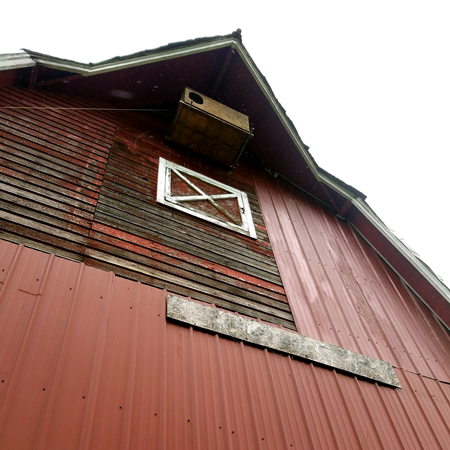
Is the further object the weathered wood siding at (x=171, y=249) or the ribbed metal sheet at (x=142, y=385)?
the weathered wood siding at (x=171, y=249)

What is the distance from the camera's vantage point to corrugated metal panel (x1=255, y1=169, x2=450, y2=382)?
4.64 meters

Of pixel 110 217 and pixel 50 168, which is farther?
pixel 50 168

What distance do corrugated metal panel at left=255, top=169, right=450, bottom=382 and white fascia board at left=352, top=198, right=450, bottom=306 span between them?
416 millimetres

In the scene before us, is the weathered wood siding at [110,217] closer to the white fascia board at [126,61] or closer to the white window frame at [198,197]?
the white window frame at [198,197]

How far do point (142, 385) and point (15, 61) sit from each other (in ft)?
15.9

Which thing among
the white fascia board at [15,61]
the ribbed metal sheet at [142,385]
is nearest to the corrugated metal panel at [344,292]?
the ribbed metal sheet at [142,385]

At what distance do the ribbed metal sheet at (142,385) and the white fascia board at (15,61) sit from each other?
3.28 meters

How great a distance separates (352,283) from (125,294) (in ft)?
12.6

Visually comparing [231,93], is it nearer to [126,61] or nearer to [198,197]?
[126,61]

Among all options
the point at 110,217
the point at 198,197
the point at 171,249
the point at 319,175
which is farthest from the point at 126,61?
the point at 319,175

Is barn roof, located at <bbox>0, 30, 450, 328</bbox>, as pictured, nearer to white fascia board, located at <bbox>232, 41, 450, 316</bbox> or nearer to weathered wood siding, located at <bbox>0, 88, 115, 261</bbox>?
white fascia board, located at <bbox>232, 41, 450, 316</bbox>

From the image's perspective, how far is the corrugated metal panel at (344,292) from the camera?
464 cm

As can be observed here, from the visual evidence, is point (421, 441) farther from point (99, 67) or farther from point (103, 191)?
point (99, 67)

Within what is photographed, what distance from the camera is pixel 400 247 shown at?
677 cm
